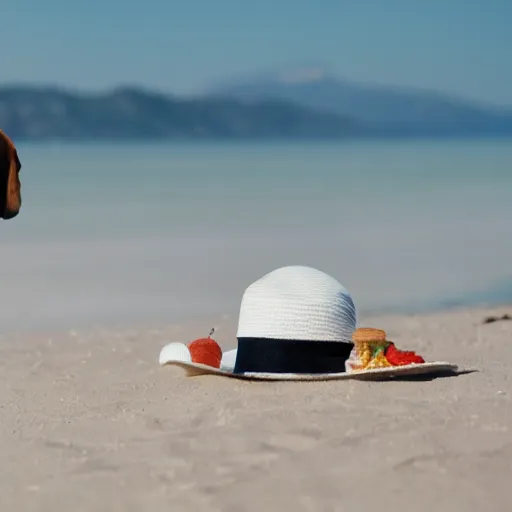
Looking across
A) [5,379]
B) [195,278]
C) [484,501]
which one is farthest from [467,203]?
[484,501]

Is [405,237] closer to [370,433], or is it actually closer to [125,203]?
[125,203]

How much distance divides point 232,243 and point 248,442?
1329cm

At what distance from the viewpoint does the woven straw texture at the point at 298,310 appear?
7.14 meters

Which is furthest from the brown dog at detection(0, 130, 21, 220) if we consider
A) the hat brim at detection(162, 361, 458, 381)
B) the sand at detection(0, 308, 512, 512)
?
the hat brim at detection(162, 361, 458, 381)

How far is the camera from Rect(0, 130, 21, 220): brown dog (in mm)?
6691

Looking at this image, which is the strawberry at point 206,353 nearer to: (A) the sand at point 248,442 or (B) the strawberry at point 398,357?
(A) the sand at point 248,442

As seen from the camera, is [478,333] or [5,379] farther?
[478,333]

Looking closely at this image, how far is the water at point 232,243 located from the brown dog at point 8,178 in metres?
4.32

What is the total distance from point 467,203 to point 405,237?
→ 24.6 feet

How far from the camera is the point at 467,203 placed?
1059 inches

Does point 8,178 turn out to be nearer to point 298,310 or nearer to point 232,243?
point 298,310

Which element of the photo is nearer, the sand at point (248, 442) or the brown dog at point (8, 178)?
the sand at point (248, 442)

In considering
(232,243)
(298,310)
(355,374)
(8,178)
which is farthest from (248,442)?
(232,243)

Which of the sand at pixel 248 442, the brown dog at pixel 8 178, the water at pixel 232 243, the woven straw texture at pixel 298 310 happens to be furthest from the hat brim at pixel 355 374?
the water at pixel 232 243
